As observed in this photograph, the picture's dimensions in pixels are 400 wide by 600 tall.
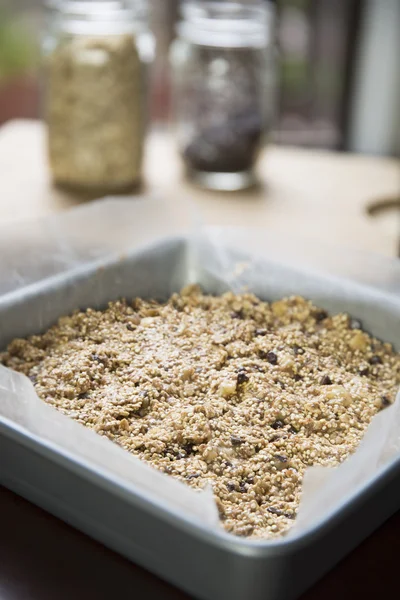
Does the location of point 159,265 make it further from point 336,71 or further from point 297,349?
point 336,71

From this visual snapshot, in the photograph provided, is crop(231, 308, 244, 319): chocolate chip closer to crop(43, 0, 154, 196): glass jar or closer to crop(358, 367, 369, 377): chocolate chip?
crop(358, 367, 369, 377): chocolate chip

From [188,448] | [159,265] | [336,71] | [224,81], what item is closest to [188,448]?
[188,448]

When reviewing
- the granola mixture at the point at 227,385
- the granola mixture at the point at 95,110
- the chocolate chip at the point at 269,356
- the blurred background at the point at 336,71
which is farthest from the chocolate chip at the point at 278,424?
the blurred background at the point at 336,71

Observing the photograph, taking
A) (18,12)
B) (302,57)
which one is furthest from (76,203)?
(18,12)

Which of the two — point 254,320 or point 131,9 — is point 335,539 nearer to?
point 254,320

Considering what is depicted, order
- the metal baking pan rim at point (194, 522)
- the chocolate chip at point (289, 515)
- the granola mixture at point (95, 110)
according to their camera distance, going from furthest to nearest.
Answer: the granola mixture at point (95, 110), the chocolate chip at point (289, 515), the metal baking pan rim at point (194, 522)

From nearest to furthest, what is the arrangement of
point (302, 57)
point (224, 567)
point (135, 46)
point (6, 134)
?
point (224, 567), point (135, 46), point (6, 134), point (302, 57)

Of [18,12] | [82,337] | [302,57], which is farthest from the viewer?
[18,12]

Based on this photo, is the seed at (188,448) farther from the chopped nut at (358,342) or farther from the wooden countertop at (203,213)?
the chopped nut at (358,342)
